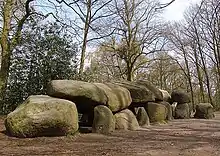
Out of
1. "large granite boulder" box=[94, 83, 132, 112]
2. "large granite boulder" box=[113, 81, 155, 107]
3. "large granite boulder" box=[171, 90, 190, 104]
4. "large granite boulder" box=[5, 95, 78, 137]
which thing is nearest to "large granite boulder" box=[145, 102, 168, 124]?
"large granite boulder" box=[113, 81, 155, 107]

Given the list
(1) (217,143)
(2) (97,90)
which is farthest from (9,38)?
(1) (217,143)

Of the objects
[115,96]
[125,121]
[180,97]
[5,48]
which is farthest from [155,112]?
[5,48]

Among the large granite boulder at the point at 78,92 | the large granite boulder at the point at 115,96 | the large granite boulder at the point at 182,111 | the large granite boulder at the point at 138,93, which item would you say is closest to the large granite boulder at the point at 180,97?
the large granite boulder at the point at 182,111

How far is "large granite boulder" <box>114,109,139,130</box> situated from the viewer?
10.6m

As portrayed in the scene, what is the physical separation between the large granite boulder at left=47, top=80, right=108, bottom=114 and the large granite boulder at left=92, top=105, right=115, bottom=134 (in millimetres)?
348

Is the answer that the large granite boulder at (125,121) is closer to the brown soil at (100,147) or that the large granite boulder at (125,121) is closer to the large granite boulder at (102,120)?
the large granite boulder at (102,120)

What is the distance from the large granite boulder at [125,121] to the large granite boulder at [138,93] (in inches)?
60.8

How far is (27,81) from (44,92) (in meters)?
0.86

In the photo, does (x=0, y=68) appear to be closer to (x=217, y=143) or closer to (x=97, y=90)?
(x=97, y=90)

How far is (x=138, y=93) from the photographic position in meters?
12.7

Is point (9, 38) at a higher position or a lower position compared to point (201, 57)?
lower

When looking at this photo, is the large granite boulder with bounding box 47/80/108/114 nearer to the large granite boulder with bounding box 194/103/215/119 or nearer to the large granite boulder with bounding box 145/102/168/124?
the large granite boulder with bounding box 145/102/168/124

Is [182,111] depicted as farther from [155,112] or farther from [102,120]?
[102,120]

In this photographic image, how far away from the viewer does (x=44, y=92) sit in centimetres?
1301
